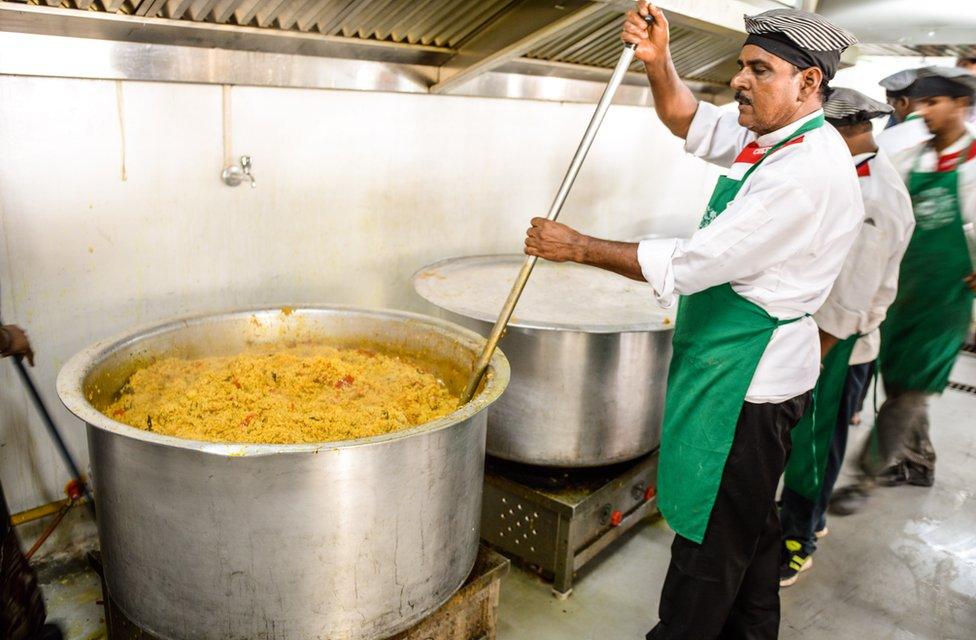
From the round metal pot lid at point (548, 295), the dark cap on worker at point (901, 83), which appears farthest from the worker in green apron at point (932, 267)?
the round metal pot lid at point (548, 295)

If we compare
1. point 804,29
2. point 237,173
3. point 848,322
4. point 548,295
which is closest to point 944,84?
point 848,322

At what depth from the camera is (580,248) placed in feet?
5.66

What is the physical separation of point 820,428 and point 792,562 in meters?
0.48

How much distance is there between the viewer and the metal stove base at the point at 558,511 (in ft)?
7.41

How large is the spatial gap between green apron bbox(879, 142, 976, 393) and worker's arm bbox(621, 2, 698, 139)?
100cm

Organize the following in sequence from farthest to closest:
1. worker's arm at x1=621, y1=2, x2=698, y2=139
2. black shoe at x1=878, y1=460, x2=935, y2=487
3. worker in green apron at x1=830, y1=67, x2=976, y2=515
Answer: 1. black shoe at x1=878, y1=460, x2=935, y2=487
2. worker in green apron at x1=830, y1=67, x2=976, y2=515
3. worker's arm at x1=621, y1=2, x2=698, y2=139

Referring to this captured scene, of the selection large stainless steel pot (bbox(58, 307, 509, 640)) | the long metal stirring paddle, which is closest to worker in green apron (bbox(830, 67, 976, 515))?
the long metal stirring paddle

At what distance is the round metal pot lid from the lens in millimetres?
2154

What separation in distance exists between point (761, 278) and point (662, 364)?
67 cm

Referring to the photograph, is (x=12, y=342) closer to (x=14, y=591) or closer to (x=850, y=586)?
(x=14, y=591)

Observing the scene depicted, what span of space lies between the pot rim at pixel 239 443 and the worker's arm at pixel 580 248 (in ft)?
0.93

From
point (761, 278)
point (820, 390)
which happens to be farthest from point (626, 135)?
point (761, 278)

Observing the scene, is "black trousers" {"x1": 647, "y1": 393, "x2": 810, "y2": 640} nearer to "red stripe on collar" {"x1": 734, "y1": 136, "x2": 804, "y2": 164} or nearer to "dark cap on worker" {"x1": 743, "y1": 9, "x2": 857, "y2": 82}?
"red stripe on collar" {"x1": 734, "y1": 136, "x2": 804, "y2": 164}

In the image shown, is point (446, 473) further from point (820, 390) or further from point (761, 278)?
point (820, 390)
